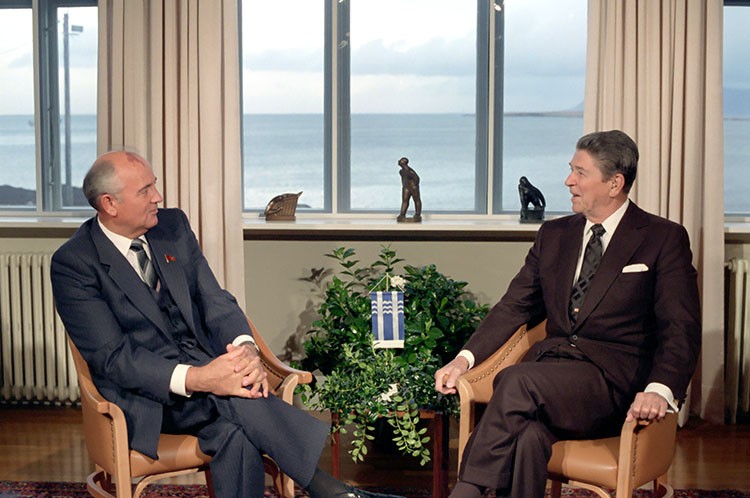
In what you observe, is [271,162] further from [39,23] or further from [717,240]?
[717,240]

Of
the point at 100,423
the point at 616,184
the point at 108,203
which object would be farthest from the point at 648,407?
the point at 108,203

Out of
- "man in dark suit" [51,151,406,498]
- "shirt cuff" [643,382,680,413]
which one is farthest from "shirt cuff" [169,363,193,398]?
"shirt cuff" [643,382,680,413]

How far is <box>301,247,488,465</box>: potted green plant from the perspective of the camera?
3.59 m

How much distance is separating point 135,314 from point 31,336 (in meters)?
2.02

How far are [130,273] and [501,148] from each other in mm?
2442

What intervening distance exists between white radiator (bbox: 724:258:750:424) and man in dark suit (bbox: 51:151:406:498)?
245cm

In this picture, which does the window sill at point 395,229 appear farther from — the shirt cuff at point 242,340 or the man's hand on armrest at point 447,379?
the man's hand on armrest at point 447,379

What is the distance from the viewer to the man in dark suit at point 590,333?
2.99m

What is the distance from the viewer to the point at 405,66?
16.7 feet

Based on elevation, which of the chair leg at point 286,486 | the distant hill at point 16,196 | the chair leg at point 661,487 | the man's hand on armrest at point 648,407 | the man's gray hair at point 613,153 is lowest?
the chair leg at point 661,487

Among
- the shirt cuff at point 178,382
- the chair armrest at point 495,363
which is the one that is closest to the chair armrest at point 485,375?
the chair armrest at point 495,363

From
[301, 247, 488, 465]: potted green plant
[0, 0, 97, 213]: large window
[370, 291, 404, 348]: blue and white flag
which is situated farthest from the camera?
[0, 0, 97, 213]: large window

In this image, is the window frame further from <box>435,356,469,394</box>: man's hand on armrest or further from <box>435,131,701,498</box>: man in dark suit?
<box>435,356,469,394</box>: man's hand on armrest

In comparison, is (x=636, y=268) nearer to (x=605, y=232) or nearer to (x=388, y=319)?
(x=605, y=232)
